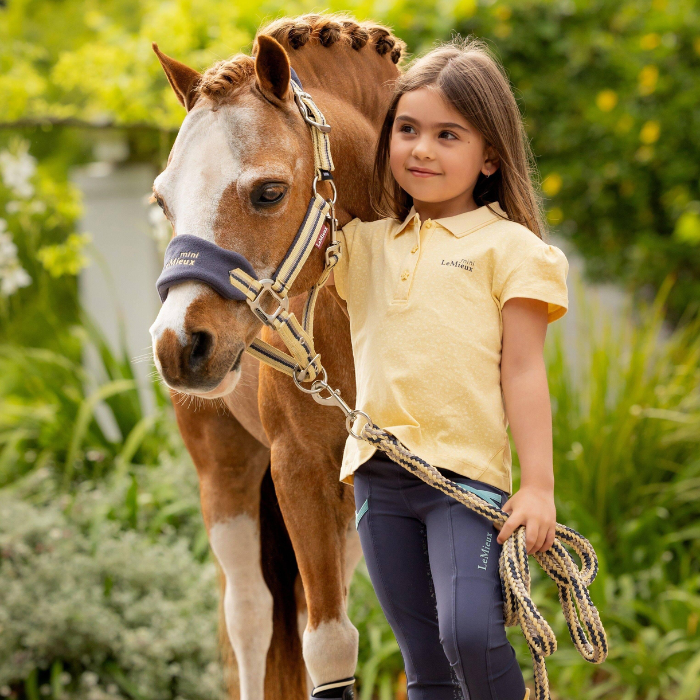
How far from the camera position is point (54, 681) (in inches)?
125

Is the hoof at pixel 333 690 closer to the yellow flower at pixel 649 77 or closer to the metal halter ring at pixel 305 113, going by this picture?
the metal halter ring at pixel 305 113

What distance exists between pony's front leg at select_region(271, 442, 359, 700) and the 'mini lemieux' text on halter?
0.29 metres

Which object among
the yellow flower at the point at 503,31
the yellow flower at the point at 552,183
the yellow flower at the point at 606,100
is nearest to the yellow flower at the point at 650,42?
the yellow flower at the point at 606,100

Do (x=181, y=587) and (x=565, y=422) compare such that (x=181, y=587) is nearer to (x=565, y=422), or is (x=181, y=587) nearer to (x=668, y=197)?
(x=565, y=422)

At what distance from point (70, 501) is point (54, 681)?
100 centimetres

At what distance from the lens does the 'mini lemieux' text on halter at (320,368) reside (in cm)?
142

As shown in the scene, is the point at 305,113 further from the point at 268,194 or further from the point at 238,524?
the point at 238,524

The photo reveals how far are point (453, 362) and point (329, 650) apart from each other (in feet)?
2.64

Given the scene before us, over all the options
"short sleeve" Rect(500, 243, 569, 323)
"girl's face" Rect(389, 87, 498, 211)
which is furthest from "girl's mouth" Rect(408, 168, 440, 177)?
"short sleeve" Rect(500, 243, 569, 323)

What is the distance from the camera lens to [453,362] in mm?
1534

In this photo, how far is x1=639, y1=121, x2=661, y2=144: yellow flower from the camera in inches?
194

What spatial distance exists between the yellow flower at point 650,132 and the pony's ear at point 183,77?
157 inches

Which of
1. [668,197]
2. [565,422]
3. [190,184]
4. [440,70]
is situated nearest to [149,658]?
[565,422]

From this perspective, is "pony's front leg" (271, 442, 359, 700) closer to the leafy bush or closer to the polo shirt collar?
the polo shirt collar
